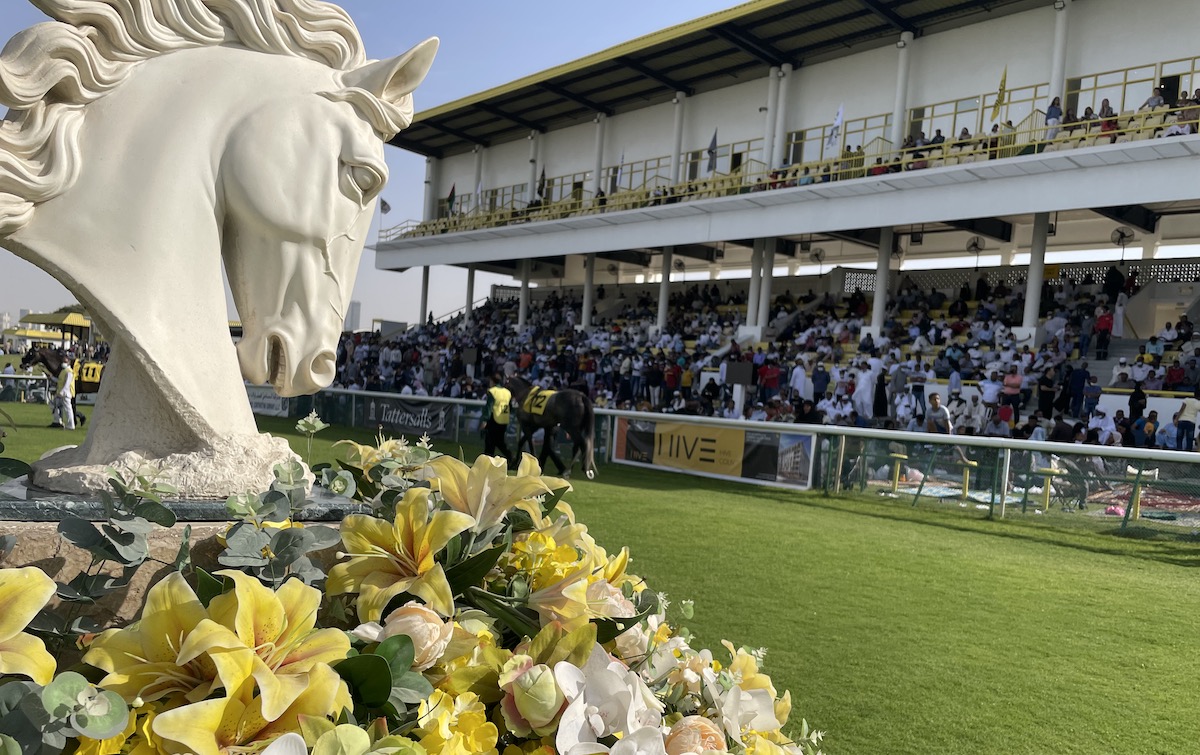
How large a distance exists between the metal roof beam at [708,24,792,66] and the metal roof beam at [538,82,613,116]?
603 cm

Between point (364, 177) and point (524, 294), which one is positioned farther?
point (524, 294)

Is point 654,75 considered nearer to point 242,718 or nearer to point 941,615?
point 941,615

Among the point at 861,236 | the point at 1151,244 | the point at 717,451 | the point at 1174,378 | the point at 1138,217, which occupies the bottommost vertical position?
the point at 717,451

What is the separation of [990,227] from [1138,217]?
3005 millimetres

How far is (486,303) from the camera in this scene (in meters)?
33.2

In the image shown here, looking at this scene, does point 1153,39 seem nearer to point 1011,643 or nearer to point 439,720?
point 1011,643

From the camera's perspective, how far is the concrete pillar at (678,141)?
77.9ft

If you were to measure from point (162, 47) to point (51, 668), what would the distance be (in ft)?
3.97

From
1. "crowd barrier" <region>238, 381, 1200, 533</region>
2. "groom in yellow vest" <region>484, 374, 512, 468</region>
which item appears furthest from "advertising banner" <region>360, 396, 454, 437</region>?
"groom in yellow vest" <region>484, 374, 512, 468</region>

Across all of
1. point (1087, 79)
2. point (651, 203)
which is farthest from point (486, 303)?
point (1087, 79)

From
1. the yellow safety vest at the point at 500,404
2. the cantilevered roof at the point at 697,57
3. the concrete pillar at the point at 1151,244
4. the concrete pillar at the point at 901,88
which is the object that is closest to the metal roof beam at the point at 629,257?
the cantilevered roof at the point at 697,57

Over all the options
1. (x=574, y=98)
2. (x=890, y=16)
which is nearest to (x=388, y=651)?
(x=890, y=16)

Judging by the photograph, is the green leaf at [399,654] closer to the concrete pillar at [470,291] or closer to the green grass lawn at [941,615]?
the green grass lawn at [941,615]

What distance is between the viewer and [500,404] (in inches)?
414
